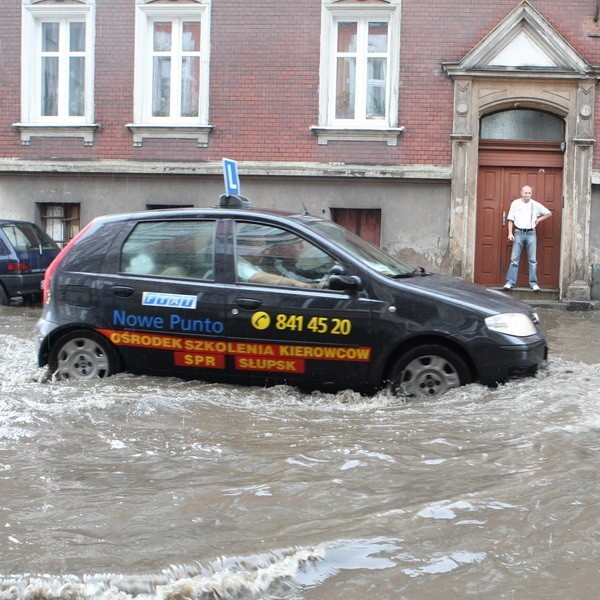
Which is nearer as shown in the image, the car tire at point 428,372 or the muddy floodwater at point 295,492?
the muddy floodwater at point 295,492

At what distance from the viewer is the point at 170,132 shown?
1784 centimetres

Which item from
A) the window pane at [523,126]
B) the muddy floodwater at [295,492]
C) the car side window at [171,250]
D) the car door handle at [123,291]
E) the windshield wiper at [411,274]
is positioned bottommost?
the muddy floodwater at [295,492]

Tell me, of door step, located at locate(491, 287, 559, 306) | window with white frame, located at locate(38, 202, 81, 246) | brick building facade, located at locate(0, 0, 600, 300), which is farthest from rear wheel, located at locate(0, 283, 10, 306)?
door step, located at locate(491, 287, 559, 306)

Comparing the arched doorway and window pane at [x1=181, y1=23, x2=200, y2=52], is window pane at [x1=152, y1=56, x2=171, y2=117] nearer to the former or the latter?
window pane at [x1=181, y1=23, x2=200, y2=52]

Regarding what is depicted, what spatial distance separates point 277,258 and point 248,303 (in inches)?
17.2

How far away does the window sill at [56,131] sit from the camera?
18.1 meters

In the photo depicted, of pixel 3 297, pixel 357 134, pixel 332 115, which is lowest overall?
pixel 3 297

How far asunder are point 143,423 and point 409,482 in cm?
214

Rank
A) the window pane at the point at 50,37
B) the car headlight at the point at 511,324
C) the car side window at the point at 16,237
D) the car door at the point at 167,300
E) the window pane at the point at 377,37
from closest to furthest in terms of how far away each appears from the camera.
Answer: the car headlight at the point at 511,324, the car door at the point at 167,300, the car side window at the point at 16,237, the window pane at the point at 377,37, the window pane at the point at 50,37

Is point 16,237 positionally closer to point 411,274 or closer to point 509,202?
point 509,202

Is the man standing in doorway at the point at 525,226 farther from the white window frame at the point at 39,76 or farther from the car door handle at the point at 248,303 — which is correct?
the car door handle at the point at 248,303

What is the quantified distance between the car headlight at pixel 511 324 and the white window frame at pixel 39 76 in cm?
1226

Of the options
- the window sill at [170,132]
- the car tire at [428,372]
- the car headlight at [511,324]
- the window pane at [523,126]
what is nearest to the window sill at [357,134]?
the window pane at [523,126]

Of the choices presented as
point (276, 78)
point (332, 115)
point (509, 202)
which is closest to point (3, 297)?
point (276, 78)
